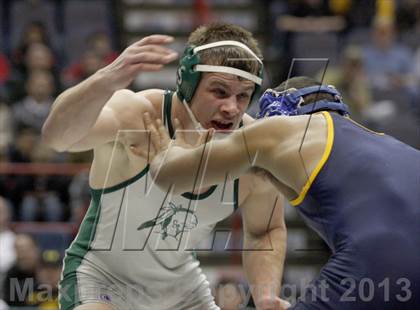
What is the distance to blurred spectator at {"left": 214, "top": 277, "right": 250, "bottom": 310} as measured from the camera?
653cm

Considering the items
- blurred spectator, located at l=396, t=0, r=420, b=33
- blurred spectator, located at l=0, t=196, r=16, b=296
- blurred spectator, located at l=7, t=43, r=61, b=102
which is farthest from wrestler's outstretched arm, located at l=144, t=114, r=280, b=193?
blurred spectator, located at l=396, t=0, r=420, b=33

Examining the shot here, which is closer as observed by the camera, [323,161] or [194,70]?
[323,161]

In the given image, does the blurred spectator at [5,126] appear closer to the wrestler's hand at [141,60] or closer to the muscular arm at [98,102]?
the muscular arm at [98,102]

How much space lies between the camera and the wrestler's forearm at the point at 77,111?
4.25 m

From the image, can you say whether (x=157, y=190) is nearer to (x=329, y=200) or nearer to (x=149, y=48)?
(x=149, y=48)

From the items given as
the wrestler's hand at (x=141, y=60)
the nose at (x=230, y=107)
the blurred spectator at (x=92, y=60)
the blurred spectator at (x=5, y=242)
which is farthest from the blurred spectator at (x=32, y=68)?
the wrestler's hand at (x=141, y=60)

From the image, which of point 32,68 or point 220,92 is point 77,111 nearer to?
point 220,92

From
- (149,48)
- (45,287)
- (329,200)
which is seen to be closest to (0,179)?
(45,287)

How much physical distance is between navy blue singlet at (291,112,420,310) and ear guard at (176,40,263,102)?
1144 millimetres

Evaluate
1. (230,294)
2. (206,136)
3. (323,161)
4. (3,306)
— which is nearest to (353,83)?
(230,294)

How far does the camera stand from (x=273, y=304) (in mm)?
4262

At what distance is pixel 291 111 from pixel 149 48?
2.08 ft

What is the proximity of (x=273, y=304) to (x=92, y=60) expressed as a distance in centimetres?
662

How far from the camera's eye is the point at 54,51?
37.0 feet
